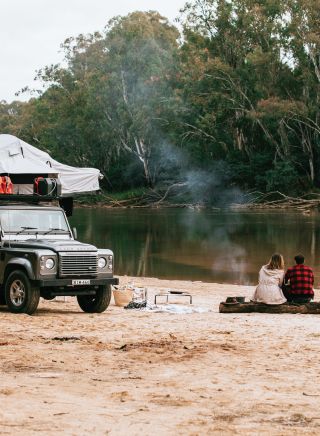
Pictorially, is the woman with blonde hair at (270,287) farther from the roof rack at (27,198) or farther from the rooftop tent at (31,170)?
the rooftop tent at (31,170)

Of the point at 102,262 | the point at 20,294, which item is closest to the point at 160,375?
the point at 102,262

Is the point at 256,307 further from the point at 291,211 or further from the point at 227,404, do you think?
Answer: the point at 291,211

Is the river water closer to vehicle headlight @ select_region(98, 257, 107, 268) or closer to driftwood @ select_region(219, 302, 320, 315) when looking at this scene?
driftwood @ select_region(219, 302, 320, 315)

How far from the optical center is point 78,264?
14602 mm

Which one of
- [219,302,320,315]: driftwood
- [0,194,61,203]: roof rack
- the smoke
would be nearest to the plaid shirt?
[219,302,320,315]: driftwood

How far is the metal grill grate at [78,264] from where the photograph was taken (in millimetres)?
14440

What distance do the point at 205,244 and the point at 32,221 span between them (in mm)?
24622

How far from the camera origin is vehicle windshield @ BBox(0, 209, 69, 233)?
15.4m

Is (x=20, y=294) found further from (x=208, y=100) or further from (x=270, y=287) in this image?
(x=208, y=100)

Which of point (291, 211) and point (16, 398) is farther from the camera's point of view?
point (291, 211)

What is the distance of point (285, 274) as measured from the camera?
1544 centimetres

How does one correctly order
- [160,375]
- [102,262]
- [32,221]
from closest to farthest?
[160,375] → [102,262] → [32,221]

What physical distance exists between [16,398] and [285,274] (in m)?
8.58

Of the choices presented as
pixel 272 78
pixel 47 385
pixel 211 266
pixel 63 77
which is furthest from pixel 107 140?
pixel 47 385
